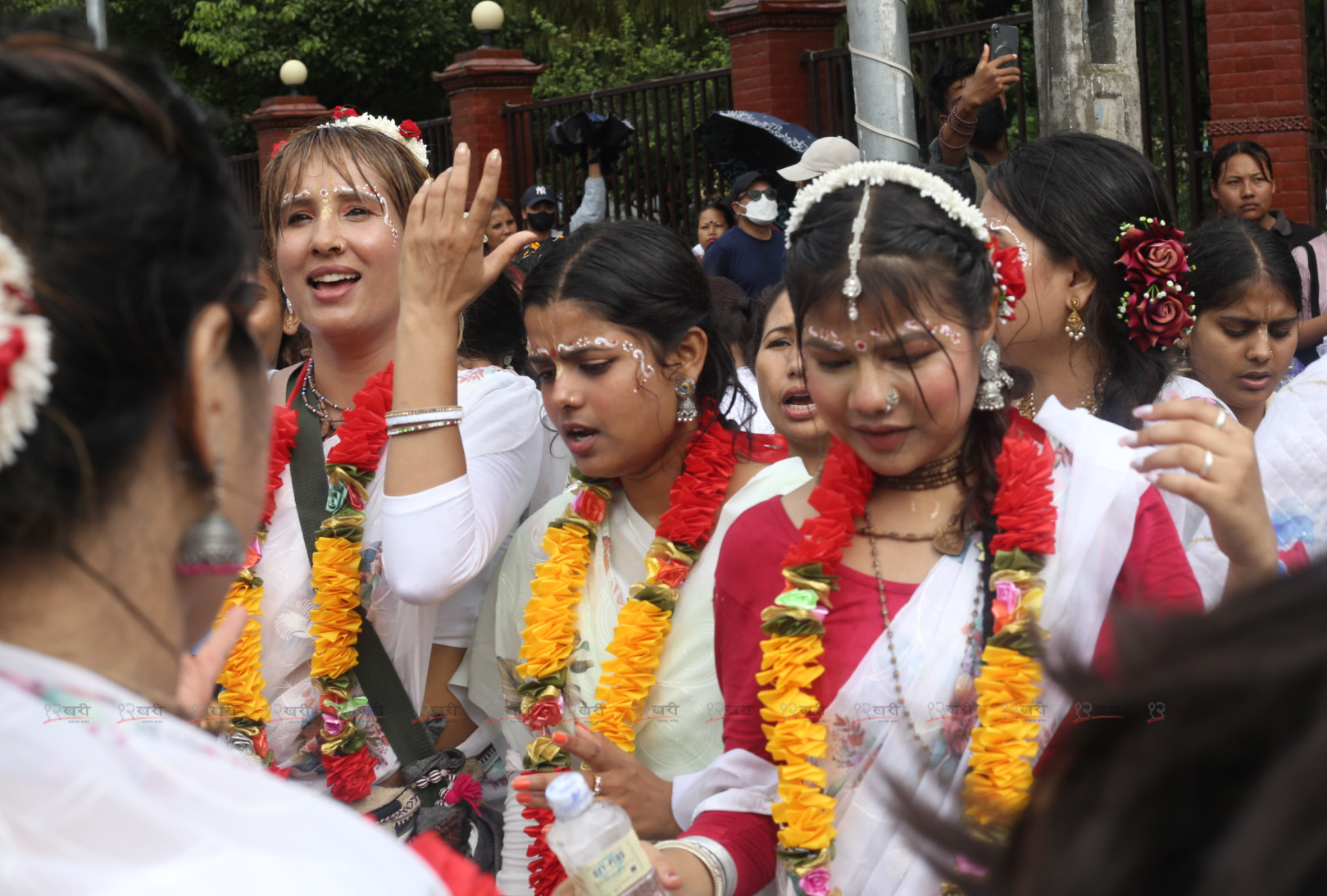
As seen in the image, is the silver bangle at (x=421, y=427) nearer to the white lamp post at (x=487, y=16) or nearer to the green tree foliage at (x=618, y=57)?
the white lamp post at (x=487, y=16)

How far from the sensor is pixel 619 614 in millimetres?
2869

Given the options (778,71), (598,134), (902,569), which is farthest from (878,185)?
(598,134)

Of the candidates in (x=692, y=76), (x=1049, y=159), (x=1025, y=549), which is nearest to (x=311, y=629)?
(x=1025, y=549)

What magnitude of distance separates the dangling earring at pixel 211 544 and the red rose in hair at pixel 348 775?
1690mm

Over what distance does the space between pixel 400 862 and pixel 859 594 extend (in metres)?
1.30

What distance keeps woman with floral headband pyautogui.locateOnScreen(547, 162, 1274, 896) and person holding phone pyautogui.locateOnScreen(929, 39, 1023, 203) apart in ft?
5.28

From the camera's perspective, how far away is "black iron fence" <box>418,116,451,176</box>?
13.9 meters

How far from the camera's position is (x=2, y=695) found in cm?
109

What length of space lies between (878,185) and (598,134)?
26.7 ft

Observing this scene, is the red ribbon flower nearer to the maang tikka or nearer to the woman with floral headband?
the woman with floral headband

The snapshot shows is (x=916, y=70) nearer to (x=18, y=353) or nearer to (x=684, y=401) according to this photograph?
(x=684, y=401)

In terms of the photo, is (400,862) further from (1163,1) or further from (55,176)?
(1163,1)

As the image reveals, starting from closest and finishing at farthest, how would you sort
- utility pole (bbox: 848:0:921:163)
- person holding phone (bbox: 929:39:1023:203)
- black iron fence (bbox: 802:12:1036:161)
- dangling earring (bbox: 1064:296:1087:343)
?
dangling earring (bbox: 1064:296:1087:343) → utility pole (bbox: 848:0:921:163) → person holding phone (bbox: 929:39:1023:203) → black iron fence (bbox: 802:12:1036:161)

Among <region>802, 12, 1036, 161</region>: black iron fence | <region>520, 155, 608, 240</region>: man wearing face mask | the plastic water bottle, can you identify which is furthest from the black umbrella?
the plastic water bottle
